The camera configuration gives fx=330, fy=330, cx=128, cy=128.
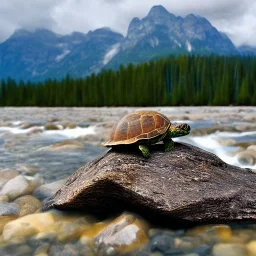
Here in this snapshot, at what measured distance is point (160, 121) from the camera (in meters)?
4.67

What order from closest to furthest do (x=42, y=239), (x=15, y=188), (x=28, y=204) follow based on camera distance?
(x=42, y=239), (x=28, y=204), (x=15, y=188)

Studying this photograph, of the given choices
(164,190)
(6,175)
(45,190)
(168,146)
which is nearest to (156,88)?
→ (6,175)

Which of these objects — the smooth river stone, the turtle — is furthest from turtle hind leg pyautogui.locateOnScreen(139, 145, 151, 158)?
the smooth river stone

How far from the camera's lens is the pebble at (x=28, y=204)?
195 inches

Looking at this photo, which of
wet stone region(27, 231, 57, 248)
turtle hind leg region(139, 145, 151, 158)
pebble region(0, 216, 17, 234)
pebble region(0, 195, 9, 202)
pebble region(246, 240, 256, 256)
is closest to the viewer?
pebble region(246, 240, 256, 256)

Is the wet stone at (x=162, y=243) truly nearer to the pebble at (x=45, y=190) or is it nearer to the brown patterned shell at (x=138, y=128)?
the brown patterned shell at (x=138, y=128)

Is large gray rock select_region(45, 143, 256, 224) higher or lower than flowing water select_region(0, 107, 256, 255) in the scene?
higher

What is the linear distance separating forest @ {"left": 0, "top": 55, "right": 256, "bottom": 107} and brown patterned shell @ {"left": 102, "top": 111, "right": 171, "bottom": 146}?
53609mm

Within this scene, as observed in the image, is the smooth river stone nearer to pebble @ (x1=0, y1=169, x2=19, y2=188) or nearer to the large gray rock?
the large gray rock

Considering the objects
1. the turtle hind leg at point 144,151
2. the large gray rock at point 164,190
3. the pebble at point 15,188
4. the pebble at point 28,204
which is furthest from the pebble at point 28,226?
the turtle hind leg at point 144,151

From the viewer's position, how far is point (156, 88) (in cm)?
6606

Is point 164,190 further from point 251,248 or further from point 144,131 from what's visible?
point 251,248

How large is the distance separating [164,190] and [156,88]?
6278cm

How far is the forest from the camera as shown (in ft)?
201
